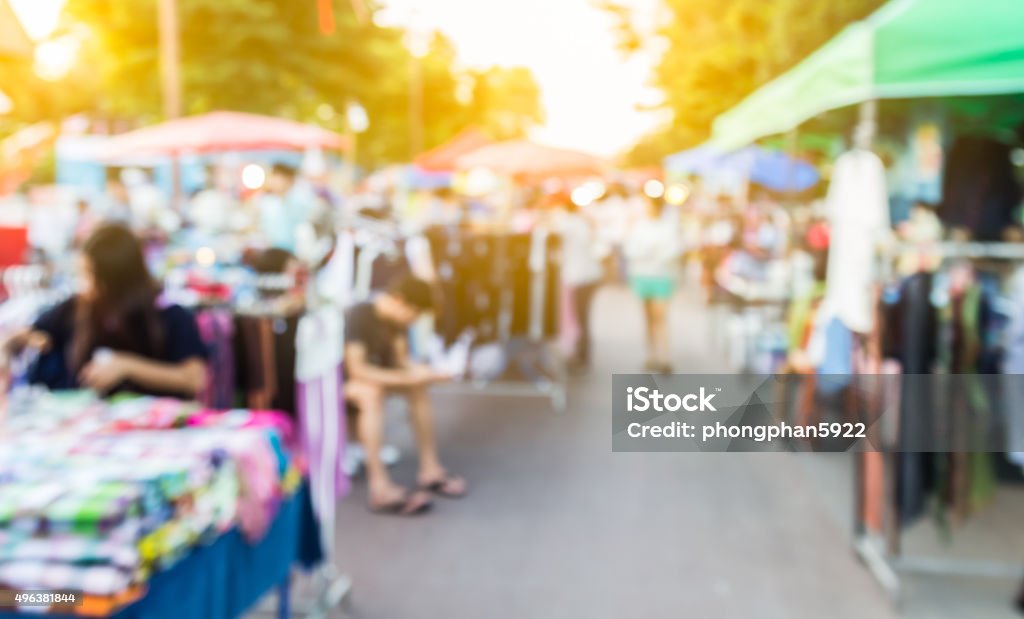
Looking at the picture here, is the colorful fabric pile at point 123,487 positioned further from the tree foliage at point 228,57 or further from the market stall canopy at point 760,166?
the tree foliage at point 228,57

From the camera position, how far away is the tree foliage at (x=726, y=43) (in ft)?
36.1

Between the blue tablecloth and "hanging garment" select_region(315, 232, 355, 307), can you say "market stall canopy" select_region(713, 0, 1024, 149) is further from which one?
"hanging garment" select_region(315, 232, 355, 307)

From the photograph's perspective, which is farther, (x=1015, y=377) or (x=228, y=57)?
(x=228, y=57)

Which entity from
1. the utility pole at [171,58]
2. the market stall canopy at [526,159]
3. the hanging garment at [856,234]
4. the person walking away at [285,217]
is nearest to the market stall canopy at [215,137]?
the person walking away at [285,217]

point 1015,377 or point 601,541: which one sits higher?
point 1015,377

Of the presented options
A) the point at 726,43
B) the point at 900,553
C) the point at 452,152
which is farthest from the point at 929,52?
the point at 726,43

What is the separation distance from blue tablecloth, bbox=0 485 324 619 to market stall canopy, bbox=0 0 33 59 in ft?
6.70

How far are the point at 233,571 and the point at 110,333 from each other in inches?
47.7

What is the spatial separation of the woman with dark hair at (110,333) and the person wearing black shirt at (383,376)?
208 centimetres

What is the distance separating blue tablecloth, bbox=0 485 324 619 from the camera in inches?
103

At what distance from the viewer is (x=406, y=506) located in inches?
228

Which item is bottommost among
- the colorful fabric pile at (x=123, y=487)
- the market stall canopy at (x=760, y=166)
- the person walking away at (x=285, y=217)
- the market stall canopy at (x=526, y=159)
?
the colorful fabric pile at (x=123, y=487)

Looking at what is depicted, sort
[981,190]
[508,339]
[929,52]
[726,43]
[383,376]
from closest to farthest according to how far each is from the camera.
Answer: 1. [929,52]
2. [383,376]
3. [981,190]
4. [508,339]
5. [726,43]

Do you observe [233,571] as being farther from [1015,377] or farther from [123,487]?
[1015,377]
